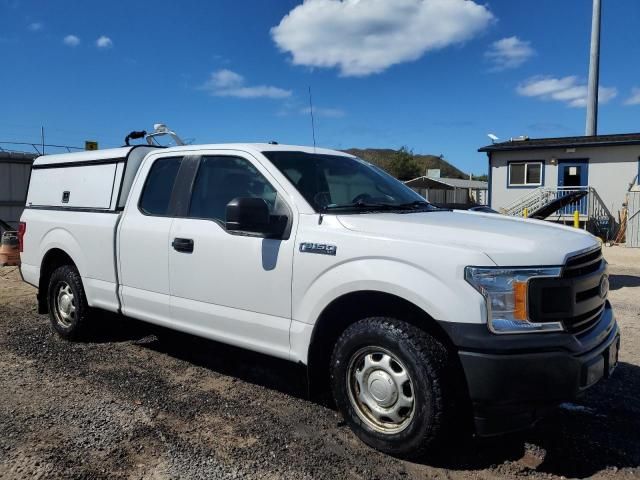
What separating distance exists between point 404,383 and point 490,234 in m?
0.99

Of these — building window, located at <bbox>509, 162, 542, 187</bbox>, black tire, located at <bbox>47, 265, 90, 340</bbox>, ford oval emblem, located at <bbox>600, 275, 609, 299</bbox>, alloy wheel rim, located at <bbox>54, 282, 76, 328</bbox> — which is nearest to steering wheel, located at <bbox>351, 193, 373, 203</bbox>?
ford oval emblem, located at <bbox>600, 275, 609, 299</bbox>

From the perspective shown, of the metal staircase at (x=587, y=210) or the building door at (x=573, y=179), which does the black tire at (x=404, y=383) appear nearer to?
the metal staircase at (x=587, y=210)

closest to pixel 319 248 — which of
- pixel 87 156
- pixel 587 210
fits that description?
pixel 87 156

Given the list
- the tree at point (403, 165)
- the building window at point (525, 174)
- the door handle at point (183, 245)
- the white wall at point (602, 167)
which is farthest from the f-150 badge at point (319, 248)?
the tree at point (403, 165)

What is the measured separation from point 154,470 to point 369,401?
A: 4.28ft

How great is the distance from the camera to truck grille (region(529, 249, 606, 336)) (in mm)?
2986

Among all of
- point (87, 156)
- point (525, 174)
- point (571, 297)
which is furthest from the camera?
point (525, 174)

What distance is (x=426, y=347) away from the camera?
3.17 m

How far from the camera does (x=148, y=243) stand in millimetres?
4703

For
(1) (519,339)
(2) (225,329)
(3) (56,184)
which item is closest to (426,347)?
(1) (519,339)

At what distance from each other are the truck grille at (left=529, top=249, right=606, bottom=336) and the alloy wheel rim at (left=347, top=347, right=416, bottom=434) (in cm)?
82

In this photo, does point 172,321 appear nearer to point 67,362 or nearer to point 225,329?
point 225,329

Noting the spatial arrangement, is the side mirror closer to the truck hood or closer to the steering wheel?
the truck hood

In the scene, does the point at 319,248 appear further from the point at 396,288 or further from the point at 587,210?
the point at 587,210
